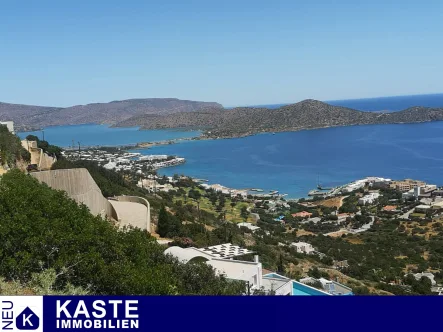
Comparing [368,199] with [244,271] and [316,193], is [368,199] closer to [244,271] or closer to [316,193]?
[316,193]

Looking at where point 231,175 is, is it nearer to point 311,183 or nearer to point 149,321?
point 311,183

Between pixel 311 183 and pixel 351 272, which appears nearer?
pixel 351 272

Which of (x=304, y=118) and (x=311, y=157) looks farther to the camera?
(x=304, y=118)

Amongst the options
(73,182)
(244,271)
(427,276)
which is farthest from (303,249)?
(244,271)

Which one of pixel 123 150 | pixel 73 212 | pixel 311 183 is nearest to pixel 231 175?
pixel 311 183

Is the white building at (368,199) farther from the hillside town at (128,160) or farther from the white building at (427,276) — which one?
the hillside town at (128,160)

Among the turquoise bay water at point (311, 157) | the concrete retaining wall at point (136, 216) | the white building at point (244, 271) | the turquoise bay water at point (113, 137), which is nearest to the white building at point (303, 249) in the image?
the concrete retaining wall at point (136, 216)

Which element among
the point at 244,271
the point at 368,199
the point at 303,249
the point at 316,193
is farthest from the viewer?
the point at 316,193

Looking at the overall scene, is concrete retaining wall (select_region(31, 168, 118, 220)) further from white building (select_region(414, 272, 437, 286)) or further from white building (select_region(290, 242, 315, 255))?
white building (select_region(414, 272, 437, 286))
